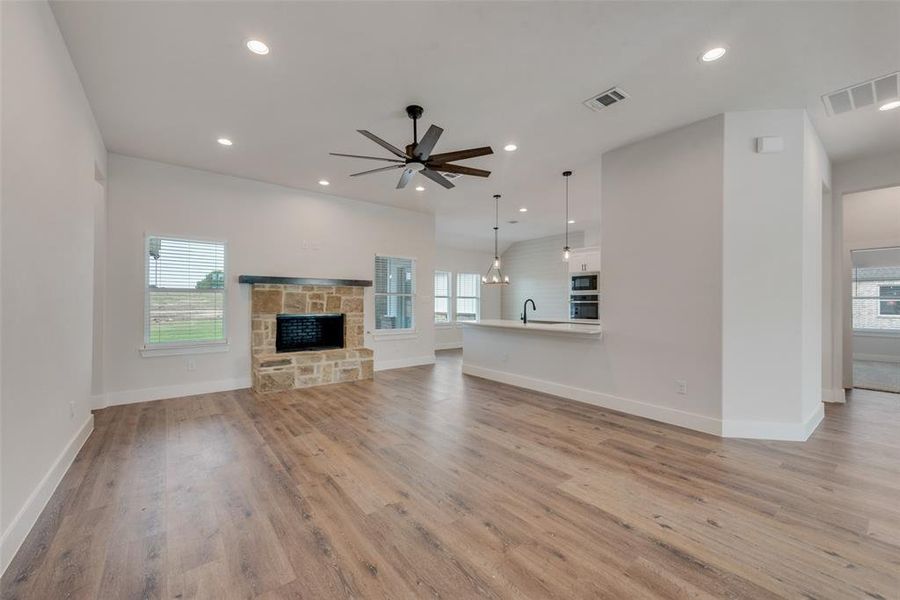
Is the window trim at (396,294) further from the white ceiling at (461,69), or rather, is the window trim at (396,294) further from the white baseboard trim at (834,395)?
the white baseboard trim at (834,395)

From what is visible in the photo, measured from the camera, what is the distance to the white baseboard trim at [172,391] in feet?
14.3

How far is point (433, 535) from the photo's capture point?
1.96 metres

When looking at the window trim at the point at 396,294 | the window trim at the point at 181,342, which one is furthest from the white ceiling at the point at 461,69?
the window trim at the point at 396,294

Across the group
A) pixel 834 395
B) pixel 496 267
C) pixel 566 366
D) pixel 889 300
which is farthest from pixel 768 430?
pixel 889 300

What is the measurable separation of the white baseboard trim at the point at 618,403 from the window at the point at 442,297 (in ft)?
14.1

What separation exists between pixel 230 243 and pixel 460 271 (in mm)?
6084

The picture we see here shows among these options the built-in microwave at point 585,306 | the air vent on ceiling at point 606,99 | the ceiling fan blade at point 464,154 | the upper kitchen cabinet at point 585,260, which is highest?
the air vent on ceiling at point 606,99

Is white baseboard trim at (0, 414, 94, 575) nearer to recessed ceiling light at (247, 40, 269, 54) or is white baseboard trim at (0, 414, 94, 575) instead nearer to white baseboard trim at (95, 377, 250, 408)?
white baseboard trim at (95, 377, 250, 408)

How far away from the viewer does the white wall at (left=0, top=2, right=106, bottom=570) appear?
178cm

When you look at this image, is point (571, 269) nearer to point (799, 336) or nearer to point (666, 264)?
point (666, 264)

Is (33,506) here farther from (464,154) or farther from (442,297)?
(442,297)

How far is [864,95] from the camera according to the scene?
9.83 ft

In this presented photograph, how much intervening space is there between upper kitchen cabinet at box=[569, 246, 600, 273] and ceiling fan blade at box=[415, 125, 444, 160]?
5.33 metres

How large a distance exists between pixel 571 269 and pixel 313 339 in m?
5.50
